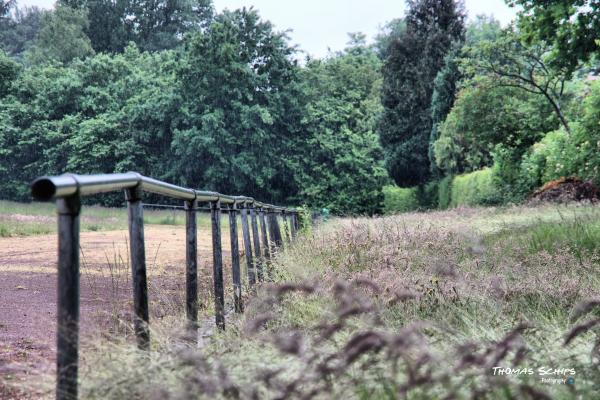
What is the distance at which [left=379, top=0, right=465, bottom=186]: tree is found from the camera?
128 feet

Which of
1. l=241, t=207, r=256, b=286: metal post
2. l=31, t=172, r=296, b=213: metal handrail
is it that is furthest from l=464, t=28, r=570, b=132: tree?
l=31, t=172, r=296, b=213: metal handrail

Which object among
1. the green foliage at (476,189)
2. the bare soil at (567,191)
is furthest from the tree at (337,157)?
the bare soil at (567,191)

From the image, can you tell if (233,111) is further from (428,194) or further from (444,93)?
(444,93)

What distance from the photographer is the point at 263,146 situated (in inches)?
1683

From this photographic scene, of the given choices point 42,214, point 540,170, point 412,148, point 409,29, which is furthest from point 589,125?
point 409,29

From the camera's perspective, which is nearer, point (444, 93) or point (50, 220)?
point (50, 220)

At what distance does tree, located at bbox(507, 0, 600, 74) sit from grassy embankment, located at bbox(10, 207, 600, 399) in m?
3.07

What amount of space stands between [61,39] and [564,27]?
5005 centimetres

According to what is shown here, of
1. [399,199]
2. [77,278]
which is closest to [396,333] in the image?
[77,278]

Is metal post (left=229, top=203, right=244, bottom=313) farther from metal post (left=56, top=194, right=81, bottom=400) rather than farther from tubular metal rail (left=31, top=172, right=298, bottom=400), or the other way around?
metal post (left=56, top=194, right=81, bottom=400)

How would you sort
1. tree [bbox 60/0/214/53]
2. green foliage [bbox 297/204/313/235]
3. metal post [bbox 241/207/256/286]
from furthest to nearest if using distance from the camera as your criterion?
1. tree [bbox 60/0/214/53]
2. green foliage [bbox 297/204/313/235]
3. metal post [bbox 241/207/256/286]

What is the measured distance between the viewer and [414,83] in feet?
134

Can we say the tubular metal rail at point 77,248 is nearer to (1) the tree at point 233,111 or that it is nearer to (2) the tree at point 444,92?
(2) the tree at point 444,92

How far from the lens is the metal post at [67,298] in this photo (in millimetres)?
2137
